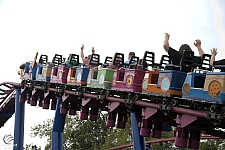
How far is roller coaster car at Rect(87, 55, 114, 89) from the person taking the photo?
273 inches

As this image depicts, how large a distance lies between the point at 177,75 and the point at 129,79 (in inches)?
47.5

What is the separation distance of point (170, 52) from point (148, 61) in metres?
0.97

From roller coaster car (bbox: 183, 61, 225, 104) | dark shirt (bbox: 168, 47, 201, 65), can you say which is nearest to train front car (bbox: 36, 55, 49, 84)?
dark shirt (bbox: 168, 47, 201, 65)

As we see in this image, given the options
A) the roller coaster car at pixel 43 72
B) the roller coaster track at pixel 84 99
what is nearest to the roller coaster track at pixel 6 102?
the roller coaster track at pixel 84 99

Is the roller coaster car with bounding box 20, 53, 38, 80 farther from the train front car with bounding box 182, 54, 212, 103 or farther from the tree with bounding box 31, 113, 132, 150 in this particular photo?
the tree with bounding box 31, 113, 132, 150

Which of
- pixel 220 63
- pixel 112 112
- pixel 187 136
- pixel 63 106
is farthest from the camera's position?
pixel 63 106

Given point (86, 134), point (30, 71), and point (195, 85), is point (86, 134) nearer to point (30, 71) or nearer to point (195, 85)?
point (30, 71)

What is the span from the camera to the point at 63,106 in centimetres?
859

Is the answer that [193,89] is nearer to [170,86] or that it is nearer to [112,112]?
[170,86]

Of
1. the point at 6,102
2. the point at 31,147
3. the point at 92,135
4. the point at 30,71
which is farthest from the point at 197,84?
the point at 31,147

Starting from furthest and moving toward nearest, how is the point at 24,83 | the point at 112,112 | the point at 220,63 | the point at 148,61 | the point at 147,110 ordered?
the point at 24,83
the point at 112,112
the point at 148,61
the point at 147,110
the point at 220,63

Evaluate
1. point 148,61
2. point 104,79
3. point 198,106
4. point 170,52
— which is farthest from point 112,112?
point 198,106

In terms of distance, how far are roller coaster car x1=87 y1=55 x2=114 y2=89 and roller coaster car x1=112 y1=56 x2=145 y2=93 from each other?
7.3 inches

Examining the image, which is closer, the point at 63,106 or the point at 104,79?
the point at 104,79
